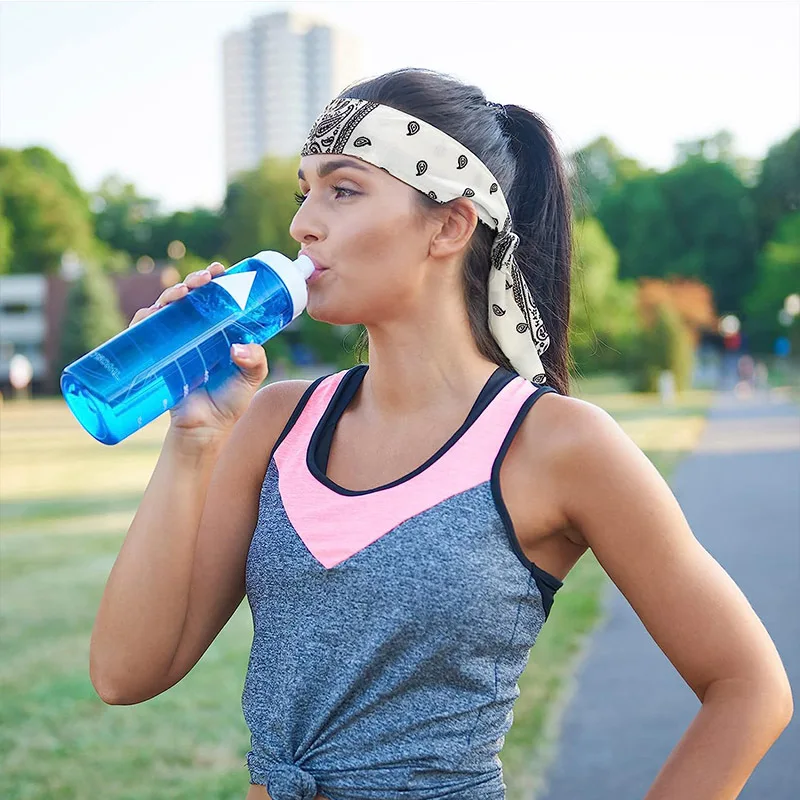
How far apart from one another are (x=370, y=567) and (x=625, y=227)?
7729cm

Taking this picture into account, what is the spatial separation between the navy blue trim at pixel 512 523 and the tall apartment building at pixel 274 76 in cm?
16189

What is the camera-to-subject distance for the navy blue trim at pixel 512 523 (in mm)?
1793

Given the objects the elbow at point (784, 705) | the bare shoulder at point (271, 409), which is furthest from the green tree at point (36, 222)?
the elbow at point (784, 705)

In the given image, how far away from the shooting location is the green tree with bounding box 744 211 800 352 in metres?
60.0

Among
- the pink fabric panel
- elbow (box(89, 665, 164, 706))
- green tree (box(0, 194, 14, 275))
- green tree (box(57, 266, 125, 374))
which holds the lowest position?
green tree (box(0, 194, 14, 275))

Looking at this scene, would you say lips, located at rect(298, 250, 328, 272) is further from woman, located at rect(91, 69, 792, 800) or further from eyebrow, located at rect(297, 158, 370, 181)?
eyebrow, located at rect(297, 158, 370, 181)

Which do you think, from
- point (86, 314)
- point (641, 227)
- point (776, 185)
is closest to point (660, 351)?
point (86, 314)

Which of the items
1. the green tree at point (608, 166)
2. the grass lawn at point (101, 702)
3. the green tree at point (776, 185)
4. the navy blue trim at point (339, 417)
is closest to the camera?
the navy blue trim at point (339, 417)

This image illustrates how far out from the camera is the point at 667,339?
134 feet

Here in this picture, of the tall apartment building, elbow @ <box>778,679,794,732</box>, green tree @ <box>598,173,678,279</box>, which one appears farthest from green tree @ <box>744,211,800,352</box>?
the tall apartment building

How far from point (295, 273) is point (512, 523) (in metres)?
0.54

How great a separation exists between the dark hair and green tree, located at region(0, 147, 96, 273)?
7229 centimetres

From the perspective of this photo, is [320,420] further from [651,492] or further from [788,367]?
[788,367]

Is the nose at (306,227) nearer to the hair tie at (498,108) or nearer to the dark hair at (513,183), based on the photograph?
the dark hair at (513,183)
